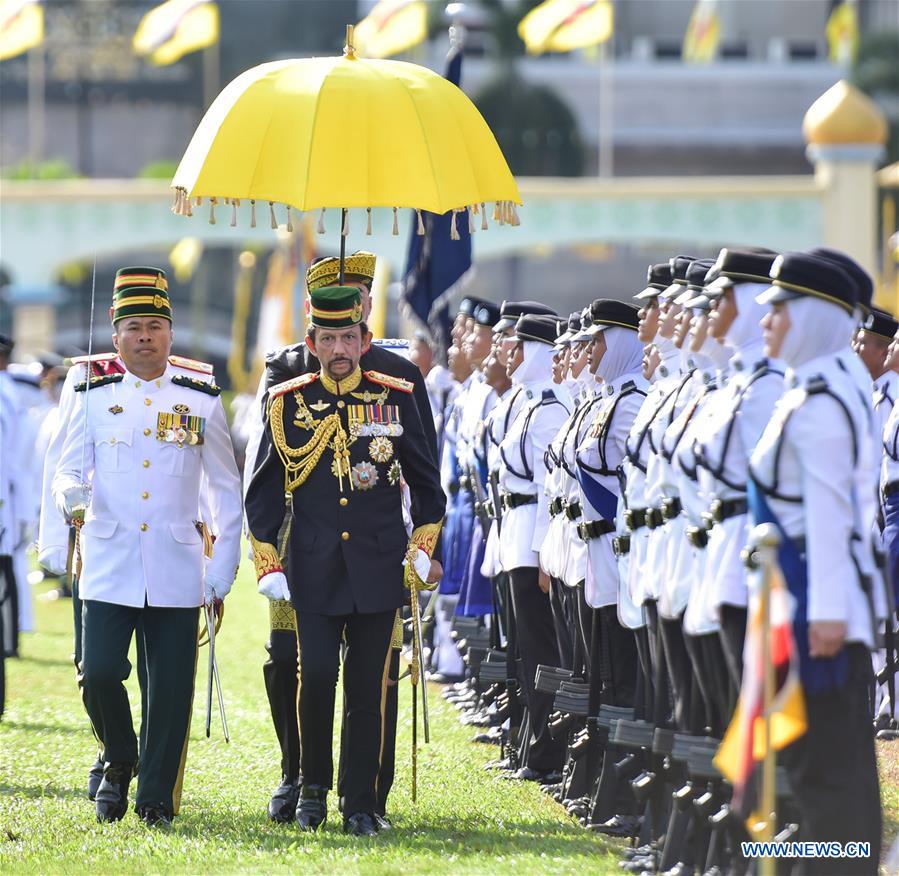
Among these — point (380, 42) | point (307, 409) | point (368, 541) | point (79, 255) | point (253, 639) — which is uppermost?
point (380, 42)

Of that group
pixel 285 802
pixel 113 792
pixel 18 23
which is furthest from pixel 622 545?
pixel 18 23

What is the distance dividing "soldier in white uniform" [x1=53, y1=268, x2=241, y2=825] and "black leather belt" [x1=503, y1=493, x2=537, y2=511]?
2.00 meters

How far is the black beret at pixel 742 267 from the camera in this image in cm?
701

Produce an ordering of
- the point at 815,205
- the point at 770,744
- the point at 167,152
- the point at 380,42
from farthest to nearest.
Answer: the point at 167,152
the point at 815,205
the point at 380,42
the point at 770,744

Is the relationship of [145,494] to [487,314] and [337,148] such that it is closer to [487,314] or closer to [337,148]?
[337,148]

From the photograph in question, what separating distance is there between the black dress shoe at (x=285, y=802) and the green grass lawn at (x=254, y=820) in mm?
75

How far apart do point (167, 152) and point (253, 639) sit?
52.0 metres

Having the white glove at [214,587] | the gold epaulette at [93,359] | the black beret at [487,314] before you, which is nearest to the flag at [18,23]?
the black beret at [487,314]

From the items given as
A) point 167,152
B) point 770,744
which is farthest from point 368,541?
point 167,152

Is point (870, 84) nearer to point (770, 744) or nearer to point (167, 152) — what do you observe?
point (167, 152)

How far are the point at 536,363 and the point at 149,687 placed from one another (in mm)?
2995

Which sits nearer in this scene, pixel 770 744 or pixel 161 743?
pixel 770 744

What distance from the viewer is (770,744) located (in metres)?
5.57

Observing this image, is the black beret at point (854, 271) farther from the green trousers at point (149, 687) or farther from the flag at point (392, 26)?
the flag at point (392, 26)
